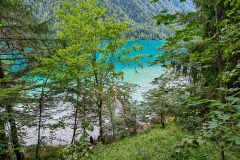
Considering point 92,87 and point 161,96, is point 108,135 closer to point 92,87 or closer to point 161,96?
point 92,87

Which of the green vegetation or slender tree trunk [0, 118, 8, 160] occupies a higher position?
slender tree trunk [0, 118, 8, 160]

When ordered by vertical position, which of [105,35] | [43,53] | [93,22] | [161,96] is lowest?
[161,96]

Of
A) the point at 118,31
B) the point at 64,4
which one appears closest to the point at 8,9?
the point at 64,4

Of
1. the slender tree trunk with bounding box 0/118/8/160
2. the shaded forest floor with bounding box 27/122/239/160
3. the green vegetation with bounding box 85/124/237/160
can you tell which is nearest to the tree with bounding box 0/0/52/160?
the slender tree trunk with bounding box 0/118/8/160

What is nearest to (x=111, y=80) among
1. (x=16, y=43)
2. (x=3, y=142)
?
(x=16, y=43)

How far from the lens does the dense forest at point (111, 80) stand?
1.78 metres

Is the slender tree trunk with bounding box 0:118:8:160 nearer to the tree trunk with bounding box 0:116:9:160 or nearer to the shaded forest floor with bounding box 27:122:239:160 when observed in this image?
the tree trunk with bounding box 0:116:9:160

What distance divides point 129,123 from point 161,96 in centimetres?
1306

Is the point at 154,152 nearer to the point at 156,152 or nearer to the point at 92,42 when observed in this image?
the point at 156,152

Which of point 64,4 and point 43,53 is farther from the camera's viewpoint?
point 64,4

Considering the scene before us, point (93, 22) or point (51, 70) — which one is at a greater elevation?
point (93, 22)

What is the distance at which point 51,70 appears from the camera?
7.02 metres

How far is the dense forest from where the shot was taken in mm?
1781

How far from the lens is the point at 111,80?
35.3ft
